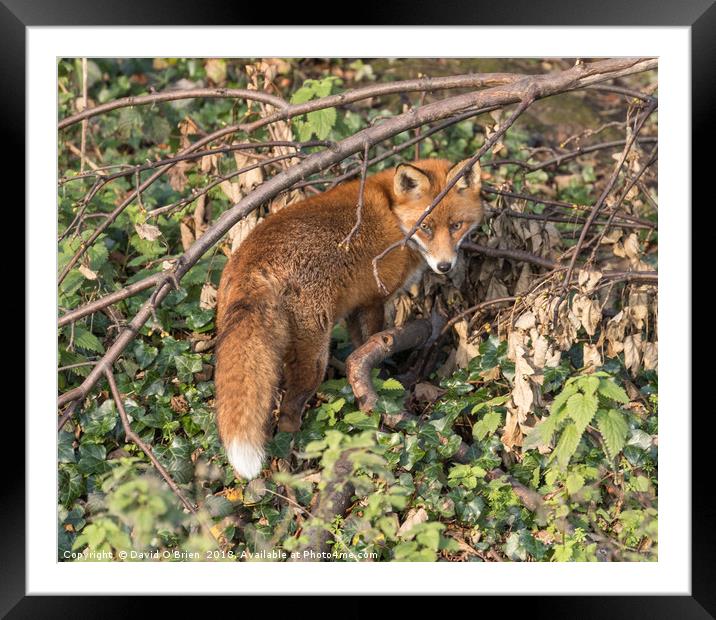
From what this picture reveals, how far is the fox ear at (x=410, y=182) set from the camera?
4.88 meters

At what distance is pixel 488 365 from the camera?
14.8 feet

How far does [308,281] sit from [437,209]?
1.11m

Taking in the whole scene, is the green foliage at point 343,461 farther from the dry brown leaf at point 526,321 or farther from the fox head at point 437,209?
the fox head at point 437,209

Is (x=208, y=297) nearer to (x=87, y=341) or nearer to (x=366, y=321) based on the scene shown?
(x=87, y=341)

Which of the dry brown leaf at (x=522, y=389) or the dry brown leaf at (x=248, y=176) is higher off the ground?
the dry brown leaf at (x=248, y=176)

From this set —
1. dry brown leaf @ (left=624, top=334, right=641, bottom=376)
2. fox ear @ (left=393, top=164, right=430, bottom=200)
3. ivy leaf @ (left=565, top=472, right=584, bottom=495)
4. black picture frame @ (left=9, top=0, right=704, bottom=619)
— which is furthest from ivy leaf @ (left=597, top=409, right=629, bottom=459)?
fox ear @ (left=393, top=164, right=430, bottom=200)

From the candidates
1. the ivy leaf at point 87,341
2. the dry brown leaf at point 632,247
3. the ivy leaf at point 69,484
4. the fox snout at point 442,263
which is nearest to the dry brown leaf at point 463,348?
the fox snout at point 442,263

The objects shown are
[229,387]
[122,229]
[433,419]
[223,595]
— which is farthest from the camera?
[122,229]

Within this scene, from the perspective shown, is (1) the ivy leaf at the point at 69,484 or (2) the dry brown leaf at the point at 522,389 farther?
(2) the dry brown leaf at the point at 522,389

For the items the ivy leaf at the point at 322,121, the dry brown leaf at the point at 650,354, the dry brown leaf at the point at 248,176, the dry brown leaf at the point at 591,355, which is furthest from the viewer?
the dry brown leaf at the point at 248,176
